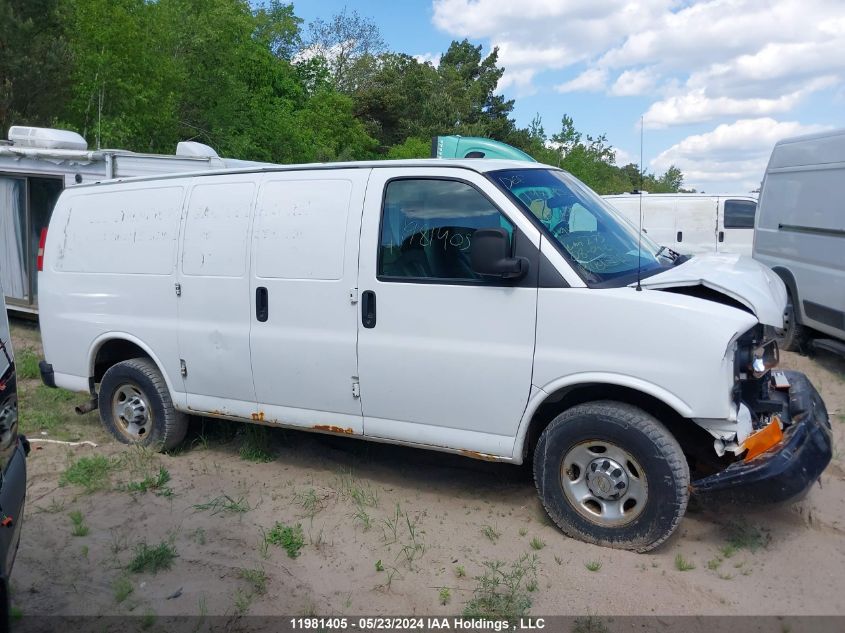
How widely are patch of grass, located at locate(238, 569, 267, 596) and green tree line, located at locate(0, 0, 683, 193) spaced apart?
388 centimetres

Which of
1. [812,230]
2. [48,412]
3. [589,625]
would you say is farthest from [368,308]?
[812,230]

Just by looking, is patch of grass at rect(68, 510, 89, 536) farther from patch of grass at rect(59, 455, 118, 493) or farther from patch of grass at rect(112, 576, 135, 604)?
patch of grass at rect(112, 576, 135, 604)

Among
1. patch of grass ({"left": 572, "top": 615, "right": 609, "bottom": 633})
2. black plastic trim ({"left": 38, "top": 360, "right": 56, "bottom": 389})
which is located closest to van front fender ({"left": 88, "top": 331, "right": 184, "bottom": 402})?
black plastic trim ({"left": 38, "top": 360, "right": 56, "bottom": 389})

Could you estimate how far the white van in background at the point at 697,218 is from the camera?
41.1 ft

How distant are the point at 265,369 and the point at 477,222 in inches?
71.4

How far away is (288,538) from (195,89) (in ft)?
59.7

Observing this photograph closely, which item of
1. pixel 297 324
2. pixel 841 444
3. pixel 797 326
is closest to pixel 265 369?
pixel 297 324

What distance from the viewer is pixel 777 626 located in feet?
12.0

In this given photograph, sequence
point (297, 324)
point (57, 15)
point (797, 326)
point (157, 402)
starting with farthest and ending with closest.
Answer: point (57, 15)
point (797, 326)
point (157, 402)
point (297, 324)

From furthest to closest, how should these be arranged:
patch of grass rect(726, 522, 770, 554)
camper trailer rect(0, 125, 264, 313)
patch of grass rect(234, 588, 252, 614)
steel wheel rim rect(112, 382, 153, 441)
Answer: camper trailer rect(0, 125, 264, 313) < steel wheel rim rect(112, 382, 153, 441) < patch of grass rect(726, 522, 770, 554) < patch of grass rect(234, 588, 252, 614)

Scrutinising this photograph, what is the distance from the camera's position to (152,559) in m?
4.28

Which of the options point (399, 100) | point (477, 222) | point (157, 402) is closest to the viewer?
point (477, 222)

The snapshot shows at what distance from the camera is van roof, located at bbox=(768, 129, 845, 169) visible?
7.81 metres

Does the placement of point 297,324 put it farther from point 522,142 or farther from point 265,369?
point 522,142
